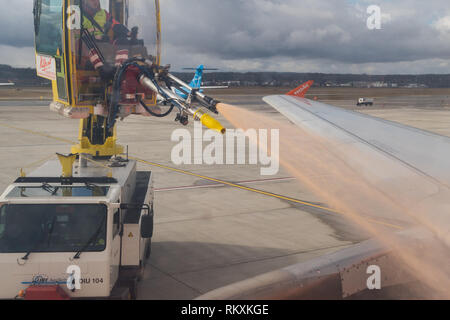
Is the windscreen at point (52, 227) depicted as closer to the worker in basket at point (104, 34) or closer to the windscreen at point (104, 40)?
the windscreen at point (104, 40)

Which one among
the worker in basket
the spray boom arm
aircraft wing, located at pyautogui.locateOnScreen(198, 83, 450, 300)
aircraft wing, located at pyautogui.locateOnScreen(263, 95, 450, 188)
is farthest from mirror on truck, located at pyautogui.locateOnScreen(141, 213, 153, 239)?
the worker in basket

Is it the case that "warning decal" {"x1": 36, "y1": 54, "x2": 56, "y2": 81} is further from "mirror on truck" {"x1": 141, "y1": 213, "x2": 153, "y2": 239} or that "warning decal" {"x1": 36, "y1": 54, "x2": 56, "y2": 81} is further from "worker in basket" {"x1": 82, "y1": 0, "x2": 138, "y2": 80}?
"mirror on truck" {"x1": 141, "y1": 213, "x2": 153, "y2": 239}

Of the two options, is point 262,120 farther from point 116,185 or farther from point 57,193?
point 57,193

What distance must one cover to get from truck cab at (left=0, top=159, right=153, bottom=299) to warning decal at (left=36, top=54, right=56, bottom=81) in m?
3.01

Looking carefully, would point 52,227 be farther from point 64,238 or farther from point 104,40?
point 104,40

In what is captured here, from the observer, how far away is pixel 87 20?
10.7 m

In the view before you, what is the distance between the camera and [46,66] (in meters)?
11.2

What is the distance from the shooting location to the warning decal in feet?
36.0

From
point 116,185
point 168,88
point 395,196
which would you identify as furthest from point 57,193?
point 395,196

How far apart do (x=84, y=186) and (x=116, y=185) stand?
0.59 metres

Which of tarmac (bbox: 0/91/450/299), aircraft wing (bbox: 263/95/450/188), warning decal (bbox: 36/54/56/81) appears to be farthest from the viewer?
tarmac (bbox: 0/91/450/299)

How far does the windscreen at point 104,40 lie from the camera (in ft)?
34.6

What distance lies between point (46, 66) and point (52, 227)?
14.9 ft

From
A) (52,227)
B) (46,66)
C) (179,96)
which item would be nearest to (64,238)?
(52,227)
